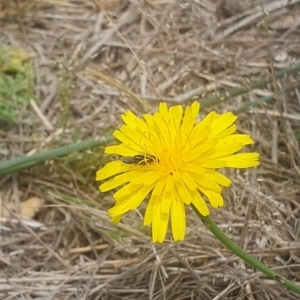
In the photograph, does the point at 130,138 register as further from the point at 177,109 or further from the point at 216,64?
the point at 216,64

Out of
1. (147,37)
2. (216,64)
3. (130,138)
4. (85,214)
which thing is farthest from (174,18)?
(130,138)

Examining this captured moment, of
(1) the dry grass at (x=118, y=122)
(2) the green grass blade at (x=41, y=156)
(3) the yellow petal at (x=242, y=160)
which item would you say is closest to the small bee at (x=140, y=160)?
(3) the yellow petal at (x=242, y=160)

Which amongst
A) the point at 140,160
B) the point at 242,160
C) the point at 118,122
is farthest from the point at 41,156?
the point at 242,160

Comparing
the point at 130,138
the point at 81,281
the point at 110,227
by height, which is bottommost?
the point at 81,281

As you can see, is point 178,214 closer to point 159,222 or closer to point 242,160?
→ point 159,222

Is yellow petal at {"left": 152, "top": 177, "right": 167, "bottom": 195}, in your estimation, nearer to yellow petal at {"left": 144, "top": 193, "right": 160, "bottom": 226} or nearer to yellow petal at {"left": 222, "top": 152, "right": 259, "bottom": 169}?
yellow petal at {"left": 144, "top": 193, "right": 160, "bottom": 226}

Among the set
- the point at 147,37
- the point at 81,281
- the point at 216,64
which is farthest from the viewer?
the point at 147,37

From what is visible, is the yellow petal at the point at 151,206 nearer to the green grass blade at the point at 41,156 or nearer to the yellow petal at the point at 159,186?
the yellow petal at the point at 159,186
